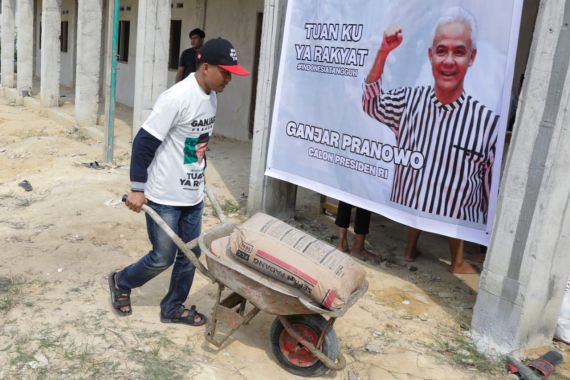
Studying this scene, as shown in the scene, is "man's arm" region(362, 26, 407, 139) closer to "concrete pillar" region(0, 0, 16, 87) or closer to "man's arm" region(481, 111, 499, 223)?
"man's arm" region(481, 111, 499, 223)

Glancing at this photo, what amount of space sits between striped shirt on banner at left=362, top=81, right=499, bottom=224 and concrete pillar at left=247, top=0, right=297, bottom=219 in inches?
61.6

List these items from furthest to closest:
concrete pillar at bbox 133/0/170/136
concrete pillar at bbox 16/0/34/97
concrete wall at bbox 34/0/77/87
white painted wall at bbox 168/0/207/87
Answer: concrete wall at bbox 34/0/77/87, concrete pillar at bbox 16/0/34/97, white painted wall at bbox 168/0/207/87, concrete pillar at bbox 133/0/170/136

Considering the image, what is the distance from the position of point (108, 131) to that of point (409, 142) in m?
5.43

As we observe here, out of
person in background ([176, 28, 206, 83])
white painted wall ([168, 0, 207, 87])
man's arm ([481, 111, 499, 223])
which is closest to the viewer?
man's arm ([481, 111, 499, 223])

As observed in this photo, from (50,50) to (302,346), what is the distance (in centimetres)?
1267

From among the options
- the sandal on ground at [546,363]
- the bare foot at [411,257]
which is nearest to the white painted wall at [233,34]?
the bare foot at [411,257]

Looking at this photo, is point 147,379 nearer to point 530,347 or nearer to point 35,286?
point 35,286

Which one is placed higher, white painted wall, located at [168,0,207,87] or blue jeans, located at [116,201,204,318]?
white painted wall, located at [168,0,207,87]

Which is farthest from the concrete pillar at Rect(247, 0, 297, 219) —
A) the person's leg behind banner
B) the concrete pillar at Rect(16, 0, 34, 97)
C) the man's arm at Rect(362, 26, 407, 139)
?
the concrete pillar at Rect(16, 0, 34, 97)

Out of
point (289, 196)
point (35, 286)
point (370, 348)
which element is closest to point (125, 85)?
point (289, 196)

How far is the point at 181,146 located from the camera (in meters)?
3.45

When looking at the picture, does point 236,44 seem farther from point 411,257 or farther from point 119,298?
point 119,298

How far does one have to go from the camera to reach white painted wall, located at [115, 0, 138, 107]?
15.2 meters

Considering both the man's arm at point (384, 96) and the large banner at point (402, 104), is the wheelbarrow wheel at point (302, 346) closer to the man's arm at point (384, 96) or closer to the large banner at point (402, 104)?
the large banner at point (402, 104)
